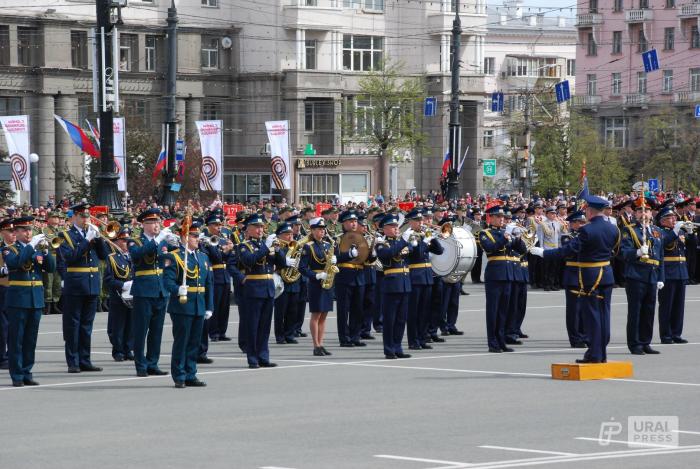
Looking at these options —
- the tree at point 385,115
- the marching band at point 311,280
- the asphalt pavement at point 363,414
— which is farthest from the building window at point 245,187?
the asphalt pavement at point 363,414

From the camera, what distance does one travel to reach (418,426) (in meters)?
12.8

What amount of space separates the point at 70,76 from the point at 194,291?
52792mm

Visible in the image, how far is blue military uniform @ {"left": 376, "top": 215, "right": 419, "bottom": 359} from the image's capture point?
18.7 meters

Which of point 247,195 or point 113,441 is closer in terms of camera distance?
point 113,441

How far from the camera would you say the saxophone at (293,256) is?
19094 mm

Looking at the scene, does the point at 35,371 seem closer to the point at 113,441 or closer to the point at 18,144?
the point at 113,441

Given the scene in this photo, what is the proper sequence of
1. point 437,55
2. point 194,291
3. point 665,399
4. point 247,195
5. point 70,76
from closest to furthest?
point 665,399 → point 194,291 → point 247,195 → point 70,76 → point 437,55

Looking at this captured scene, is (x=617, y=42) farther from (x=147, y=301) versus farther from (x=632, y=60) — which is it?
(x=147, y=301)

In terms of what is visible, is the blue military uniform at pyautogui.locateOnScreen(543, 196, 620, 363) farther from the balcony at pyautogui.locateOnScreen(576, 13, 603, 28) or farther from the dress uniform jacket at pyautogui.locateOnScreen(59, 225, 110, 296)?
the balcony at pyautogui.locateOnScreen(576, 13, 603, 28)

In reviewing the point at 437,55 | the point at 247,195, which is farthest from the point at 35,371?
the point at 437,55

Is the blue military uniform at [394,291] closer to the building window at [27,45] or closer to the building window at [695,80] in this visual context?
the building window at [27,45]

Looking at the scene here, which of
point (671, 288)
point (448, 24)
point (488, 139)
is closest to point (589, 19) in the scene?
point (448, 24)

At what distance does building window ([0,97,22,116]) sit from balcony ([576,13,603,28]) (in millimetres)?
39708

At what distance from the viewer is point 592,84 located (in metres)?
92.2
